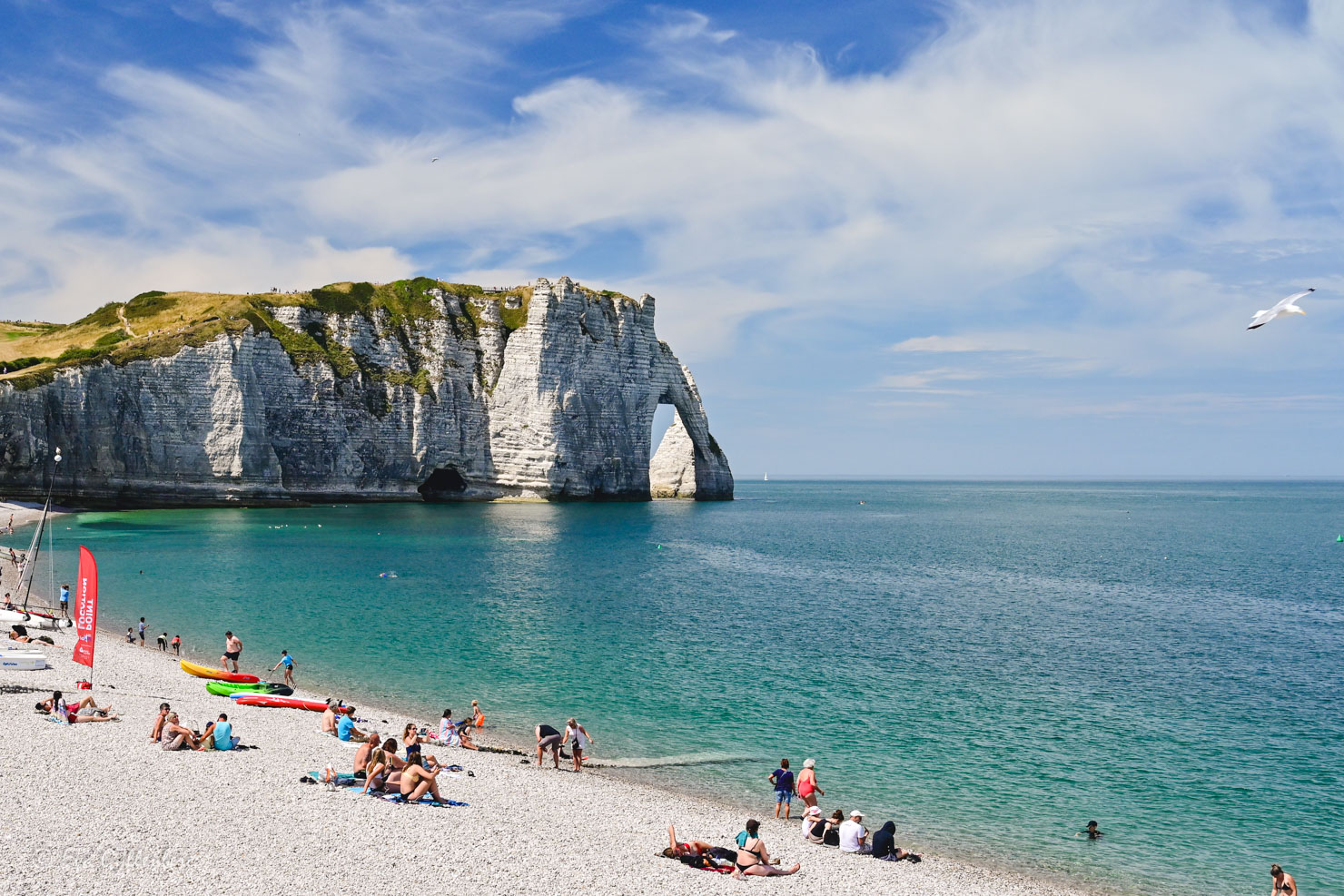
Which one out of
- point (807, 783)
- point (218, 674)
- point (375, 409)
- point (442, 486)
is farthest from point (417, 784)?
point (442, 486)

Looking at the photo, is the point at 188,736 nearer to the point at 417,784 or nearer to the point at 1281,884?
the point at 417,784

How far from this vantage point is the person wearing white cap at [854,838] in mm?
16875

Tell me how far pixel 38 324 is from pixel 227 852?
128034mm

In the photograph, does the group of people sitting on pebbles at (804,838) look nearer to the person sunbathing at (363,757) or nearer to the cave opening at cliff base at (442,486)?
the person sunbathing at (363,757)

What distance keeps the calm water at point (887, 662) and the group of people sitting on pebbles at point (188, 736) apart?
7.22m

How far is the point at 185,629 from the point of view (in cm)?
3675

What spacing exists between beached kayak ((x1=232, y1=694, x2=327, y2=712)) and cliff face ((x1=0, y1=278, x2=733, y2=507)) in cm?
Result: 7605

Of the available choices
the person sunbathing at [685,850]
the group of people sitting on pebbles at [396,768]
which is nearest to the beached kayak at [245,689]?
the group of people sitting on pebbles at [396,768]

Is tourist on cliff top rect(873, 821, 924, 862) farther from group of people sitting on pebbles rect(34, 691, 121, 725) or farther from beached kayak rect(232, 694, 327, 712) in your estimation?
group of people sitting on pebbles rect(34, 691, 121, 725)

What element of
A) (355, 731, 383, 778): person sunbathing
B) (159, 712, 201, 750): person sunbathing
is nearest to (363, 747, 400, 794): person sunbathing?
(355, 731, 383, 778): person sunbathing

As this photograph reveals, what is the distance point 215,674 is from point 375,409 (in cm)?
7990

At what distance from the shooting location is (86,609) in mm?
24953

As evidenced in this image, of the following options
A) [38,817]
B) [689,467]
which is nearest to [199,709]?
[38,817]

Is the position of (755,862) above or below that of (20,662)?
below
